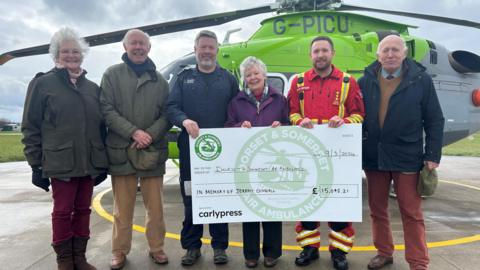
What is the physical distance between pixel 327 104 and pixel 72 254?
294 cm

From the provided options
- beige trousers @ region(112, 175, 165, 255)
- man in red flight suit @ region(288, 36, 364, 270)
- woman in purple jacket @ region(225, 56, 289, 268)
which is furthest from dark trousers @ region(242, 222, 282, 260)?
beige trousers @ region(112, 175, 165, 255)

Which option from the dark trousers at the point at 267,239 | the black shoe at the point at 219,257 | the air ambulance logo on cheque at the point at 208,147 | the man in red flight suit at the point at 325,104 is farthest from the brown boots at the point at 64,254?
the man in red flight suit at the point at 325,104

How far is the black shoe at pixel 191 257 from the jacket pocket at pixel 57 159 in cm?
147

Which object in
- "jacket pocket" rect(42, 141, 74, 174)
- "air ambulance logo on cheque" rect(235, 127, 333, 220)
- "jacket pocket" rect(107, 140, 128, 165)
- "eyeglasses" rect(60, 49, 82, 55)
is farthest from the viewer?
"jacket pocket" rect(107, 140, 128, 165)

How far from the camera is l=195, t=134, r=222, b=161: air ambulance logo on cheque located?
3418mm

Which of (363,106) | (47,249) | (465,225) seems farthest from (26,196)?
(465,225)

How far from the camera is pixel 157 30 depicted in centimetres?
642

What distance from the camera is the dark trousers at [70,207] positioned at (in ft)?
10.6

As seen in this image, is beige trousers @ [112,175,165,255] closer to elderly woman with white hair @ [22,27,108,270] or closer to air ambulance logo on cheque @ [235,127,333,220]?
elderly woman with white hair @ [22,27,108,270]

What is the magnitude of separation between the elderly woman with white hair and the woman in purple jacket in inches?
55.5

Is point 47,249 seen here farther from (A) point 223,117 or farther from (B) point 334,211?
(B) point 334,211

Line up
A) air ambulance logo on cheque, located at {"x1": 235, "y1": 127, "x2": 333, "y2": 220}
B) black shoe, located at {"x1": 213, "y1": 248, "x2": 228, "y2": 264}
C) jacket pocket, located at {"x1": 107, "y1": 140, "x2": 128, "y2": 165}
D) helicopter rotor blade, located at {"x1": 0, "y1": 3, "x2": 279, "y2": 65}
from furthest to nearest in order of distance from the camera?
helicopter rotor blade, located at {"x1": 0, "y1": 3, "x2": 279, "y2": 65} < black shoe, located at {"x1": 213, "y1": 248, "x2": 228, "y2": 264} < jacket pocket, located at {"x1": 107, "y1": 140, "x2": 128, "y2": 165} < air ambulance logo on cheque, located at {"x1": 235, "y1": 127, "x2": 333, "y2": 220}

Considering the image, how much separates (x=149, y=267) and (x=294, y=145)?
6.52 ft

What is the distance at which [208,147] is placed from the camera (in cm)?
343
